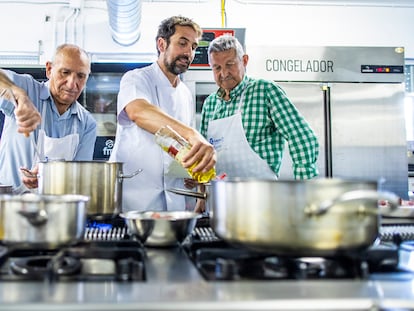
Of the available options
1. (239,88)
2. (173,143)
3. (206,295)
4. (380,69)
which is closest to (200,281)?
(206,295)

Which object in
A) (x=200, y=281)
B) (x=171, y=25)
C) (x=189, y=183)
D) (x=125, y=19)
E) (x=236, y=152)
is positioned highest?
(x=125, y=19)

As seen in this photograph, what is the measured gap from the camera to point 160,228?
2.81 ft

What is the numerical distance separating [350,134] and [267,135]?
109cm

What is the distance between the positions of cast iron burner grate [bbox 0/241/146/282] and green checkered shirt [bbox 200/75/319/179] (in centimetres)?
100

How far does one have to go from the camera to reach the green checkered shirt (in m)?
1.67

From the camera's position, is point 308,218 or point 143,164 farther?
point 143,164

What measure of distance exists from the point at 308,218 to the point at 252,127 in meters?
1.15

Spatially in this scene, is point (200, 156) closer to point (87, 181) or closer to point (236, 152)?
point (87, 181)

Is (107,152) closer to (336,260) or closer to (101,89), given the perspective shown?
(101,89)

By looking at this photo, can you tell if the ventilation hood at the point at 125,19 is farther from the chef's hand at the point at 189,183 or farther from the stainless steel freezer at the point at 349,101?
the chef's hand at the point at 189,183

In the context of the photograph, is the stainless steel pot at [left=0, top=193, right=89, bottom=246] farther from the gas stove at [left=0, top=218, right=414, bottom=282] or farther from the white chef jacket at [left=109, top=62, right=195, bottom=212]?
the white chef jacket at [left=109, top=62, right=195, bottom=212]

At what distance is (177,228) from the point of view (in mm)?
863

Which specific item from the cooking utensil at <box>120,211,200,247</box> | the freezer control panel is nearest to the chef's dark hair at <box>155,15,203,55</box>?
the cooking utensil at <box>120,211,200,247</box>

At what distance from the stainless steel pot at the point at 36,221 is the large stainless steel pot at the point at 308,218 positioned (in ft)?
0.95
